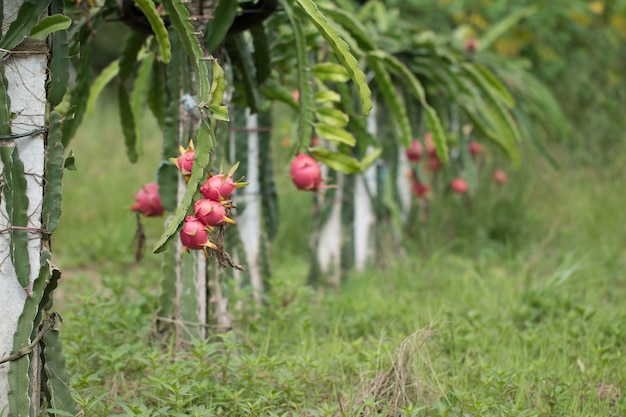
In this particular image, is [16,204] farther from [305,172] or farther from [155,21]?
[305,172]

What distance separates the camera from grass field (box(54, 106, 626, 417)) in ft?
7.61

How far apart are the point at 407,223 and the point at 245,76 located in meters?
2.13

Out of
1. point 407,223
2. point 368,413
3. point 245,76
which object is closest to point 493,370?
point 368,413

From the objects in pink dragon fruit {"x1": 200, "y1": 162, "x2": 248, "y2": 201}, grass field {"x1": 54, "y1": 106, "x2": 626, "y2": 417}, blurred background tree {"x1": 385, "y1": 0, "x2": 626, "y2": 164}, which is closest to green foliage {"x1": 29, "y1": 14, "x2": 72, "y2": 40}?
pink dragon fruit {"x1": 200, "y1": 162, "x2": 248, "y2": 201}

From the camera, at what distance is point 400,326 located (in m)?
3.18

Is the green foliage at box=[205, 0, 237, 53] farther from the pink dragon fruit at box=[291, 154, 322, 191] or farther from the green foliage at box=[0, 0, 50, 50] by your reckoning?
the green foliage at box=[0, 0, 50, 50]

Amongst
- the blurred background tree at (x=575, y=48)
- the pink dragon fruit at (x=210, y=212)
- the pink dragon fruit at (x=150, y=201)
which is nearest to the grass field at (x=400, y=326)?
the pink dragon fruit at (x=150, y=201)

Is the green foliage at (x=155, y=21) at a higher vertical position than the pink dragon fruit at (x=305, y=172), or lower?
higher

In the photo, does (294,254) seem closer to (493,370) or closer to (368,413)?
(493,370)

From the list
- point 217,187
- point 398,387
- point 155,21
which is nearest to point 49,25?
point 155,21

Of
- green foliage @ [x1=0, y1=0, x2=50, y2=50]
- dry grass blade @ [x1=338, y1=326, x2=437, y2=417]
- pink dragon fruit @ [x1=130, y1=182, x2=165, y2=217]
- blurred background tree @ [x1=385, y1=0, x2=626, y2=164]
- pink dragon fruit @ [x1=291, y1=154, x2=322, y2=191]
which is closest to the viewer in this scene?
green foliage @ [x1=0, y1=0, x2=50, y2=50]

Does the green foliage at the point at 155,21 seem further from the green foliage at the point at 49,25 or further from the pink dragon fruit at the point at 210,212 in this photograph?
the pink dragon fruit at the point at 210,212

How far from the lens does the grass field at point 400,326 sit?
232cm

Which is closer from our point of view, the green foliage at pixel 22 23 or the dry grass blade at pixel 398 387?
the green foliage at pixel 22 23
